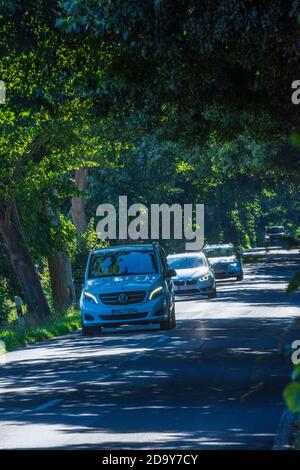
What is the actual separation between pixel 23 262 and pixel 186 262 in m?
10.6

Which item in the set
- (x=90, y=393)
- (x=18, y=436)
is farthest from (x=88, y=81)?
(x=18, y=436)

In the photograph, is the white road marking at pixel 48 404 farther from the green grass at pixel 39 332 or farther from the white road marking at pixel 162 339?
the green grass at pixel 39 332

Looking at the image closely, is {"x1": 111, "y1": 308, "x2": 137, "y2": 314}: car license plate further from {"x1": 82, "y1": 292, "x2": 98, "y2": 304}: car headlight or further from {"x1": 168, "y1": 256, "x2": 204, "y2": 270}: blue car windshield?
{"x1": 168, "y1": 256, "x2": 204, "y2": 270}: blue car windshield

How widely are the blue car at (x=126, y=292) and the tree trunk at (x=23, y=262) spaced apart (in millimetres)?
7119

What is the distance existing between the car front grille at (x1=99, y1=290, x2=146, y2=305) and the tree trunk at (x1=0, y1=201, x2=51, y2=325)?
26.8 feet

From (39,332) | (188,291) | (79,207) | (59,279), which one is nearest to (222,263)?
(79,207)

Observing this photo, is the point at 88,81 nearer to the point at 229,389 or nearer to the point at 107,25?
the point at 107,25

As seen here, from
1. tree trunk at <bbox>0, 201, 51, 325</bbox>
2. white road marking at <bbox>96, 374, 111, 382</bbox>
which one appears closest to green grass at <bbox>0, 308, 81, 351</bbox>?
tree trunk at <bbox>0, 201, 51, 325</bbox>

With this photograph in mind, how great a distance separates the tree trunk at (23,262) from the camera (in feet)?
119

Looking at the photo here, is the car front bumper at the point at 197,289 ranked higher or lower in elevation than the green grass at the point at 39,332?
higher

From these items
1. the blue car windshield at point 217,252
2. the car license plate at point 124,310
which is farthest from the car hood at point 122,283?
the blue car windshield at point 217,252

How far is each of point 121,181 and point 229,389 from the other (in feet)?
176
